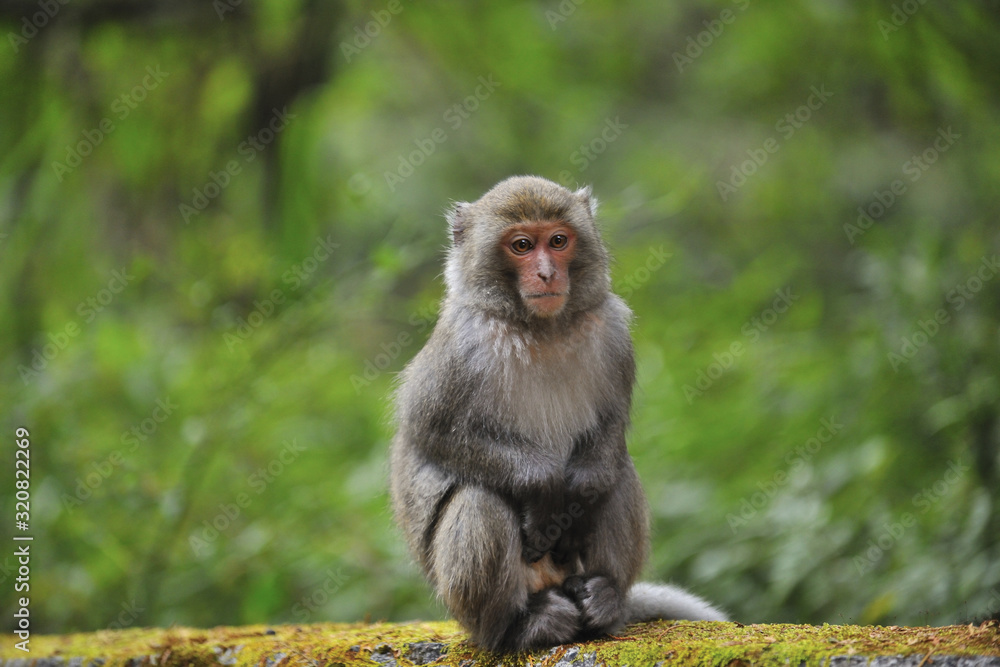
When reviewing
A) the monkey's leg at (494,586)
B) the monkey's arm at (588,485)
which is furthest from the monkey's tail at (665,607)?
the monkey's leg at (494,586)

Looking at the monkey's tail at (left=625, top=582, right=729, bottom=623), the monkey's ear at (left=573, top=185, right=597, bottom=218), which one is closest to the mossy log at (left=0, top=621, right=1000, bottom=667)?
the monkey's tail at (left=625, top=582, right=729, bottom=623)

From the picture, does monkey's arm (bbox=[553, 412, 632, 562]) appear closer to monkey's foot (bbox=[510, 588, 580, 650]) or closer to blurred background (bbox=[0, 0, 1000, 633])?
monkey's foot (bbox=[510, 588, 580, 650])

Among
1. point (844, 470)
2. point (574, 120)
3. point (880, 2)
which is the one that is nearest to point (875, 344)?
point (844, 470)

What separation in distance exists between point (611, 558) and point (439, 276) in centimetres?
398

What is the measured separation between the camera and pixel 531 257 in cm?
530

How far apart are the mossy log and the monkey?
1.01ft

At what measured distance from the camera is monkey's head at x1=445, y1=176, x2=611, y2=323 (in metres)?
5.26

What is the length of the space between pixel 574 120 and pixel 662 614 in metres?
8.46

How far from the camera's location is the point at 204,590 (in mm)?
8742

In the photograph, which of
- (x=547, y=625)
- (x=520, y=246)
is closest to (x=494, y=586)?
(x=547, y=625)

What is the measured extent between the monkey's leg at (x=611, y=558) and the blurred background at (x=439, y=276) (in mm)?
1649

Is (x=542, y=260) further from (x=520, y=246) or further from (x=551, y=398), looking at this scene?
(x=551, y=398)

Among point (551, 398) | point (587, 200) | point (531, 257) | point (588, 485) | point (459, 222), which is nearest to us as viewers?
point (588, 485)

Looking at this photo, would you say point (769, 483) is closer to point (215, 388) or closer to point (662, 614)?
point (662, 614)
